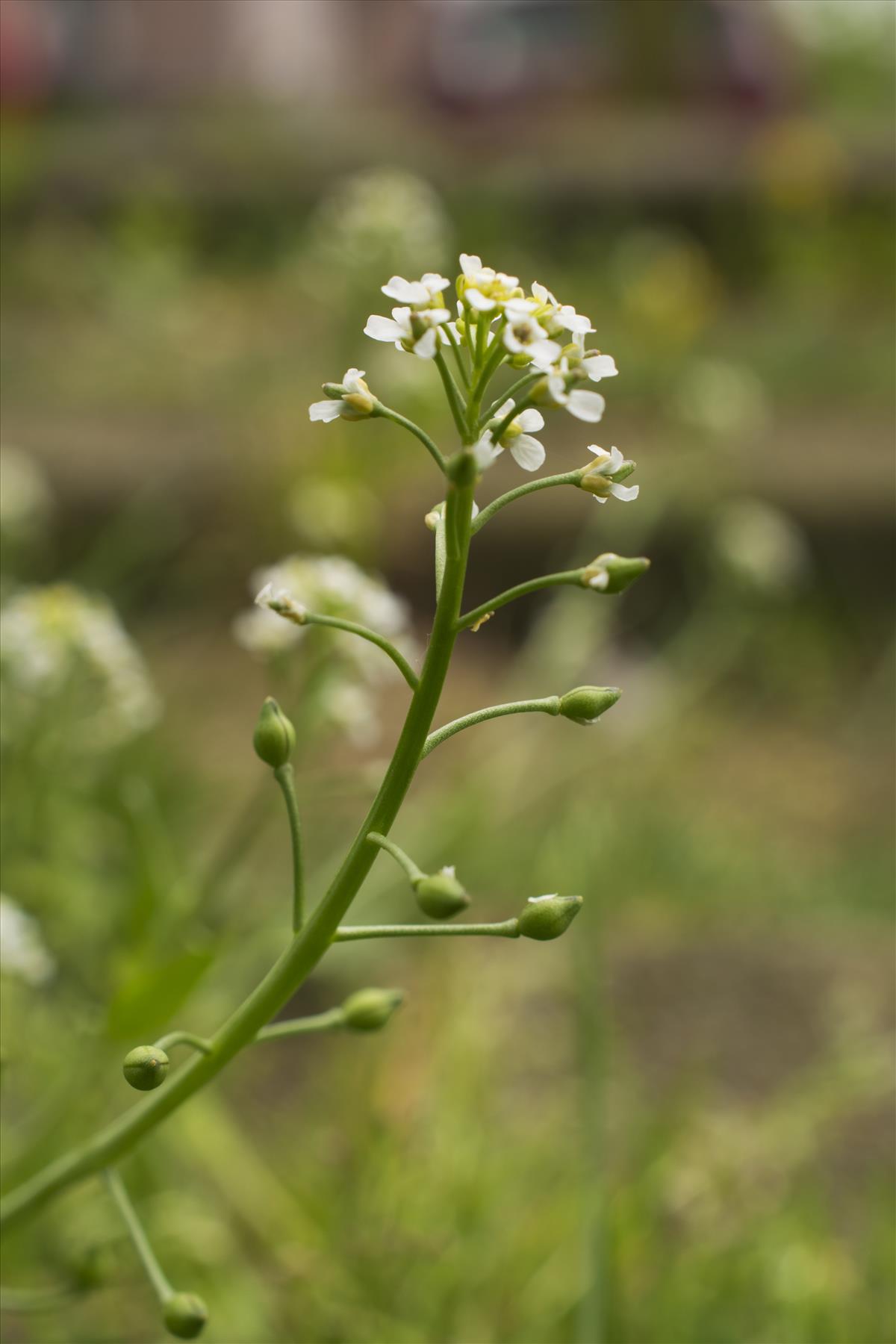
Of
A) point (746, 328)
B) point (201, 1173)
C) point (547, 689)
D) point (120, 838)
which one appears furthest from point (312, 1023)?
point (746, 328)

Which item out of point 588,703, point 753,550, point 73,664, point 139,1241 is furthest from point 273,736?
point 753,550

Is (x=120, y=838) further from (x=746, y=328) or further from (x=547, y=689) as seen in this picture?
(x=746, y=328)

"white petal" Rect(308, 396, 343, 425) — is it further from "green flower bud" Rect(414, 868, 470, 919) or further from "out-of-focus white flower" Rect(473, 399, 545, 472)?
"green flower bud" Rect(414, 868, 470, 919)

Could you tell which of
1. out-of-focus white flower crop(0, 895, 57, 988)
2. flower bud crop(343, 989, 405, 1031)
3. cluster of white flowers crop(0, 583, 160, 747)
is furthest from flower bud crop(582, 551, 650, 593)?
cluster of white flowers crop(0, 583, 160, 747)

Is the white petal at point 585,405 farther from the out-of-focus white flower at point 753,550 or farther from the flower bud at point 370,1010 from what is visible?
the out-of-focus white flower at point 753,550

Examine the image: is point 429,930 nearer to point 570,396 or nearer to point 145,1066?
point 145,1066

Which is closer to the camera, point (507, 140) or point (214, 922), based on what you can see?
point (214, 922)
